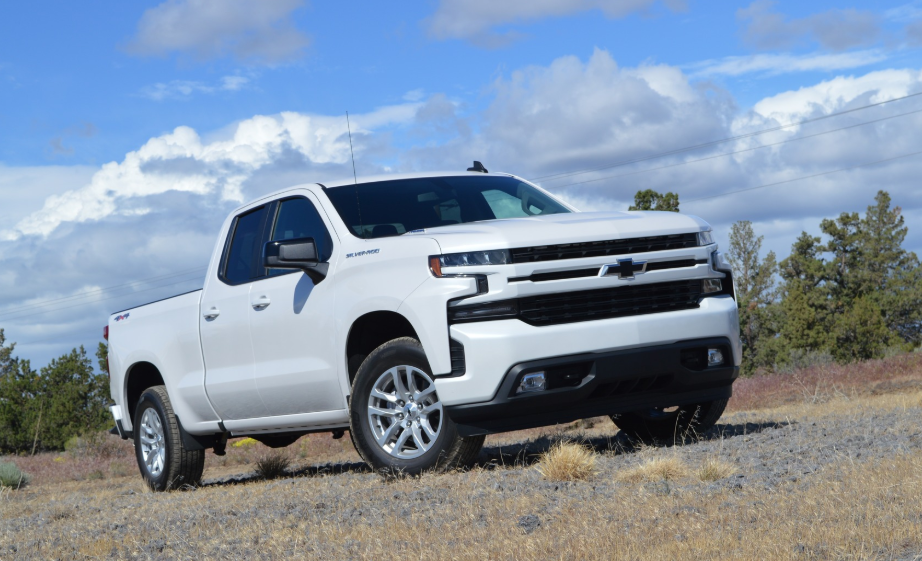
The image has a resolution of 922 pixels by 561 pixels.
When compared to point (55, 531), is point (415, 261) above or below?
above

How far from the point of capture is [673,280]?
Answer: 630cm

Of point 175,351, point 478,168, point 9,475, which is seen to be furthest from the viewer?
point 9,475

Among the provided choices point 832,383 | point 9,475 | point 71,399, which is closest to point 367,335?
point 9,475

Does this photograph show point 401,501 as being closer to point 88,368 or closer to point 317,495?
point 317,495

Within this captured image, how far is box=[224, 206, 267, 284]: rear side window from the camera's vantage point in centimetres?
761

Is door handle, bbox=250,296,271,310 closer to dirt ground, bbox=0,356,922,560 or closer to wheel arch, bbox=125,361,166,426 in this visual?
dirt ground, bbox=0,356,922,560

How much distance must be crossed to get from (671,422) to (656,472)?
7.53ft

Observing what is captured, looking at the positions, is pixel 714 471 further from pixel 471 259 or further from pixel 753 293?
pixel 753 293

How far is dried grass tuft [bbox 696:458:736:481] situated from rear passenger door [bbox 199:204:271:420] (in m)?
3.43

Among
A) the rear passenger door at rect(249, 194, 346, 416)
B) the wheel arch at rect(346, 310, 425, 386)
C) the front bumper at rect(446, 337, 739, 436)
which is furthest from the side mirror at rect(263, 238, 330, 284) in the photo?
the front bumper at rect(446, 337, 739, 436)

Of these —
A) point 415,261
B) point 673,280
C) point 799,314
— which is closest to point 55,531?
point 415,261

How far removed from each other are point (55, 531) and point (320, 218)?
107 inches

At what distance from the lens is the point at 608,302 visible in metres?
6.07

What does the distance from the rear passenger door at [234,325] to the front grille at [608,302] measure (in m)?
2.51
